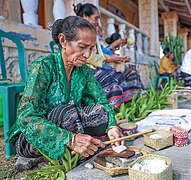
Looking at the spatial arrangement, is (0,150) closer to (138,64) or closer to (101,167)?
(101,167)

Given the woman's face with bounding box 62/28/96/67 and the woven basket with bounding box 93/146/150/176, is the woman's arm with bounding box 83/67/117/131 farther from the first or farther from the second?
the woven basket with bounding box 93/146/150/176

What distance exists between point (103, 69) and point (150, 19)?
447cm

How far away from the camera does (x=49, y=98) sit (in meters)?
1.34

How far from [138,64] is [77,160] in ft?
14.7

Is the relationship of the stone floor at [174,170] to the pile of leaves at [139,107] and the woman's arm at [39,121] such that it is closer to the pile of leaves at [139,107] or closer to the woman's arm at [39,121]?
the woman's arm at [39,121]

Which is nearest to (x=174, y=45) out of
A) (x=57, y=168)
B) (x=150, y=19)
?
Result: (x=150, y=19)

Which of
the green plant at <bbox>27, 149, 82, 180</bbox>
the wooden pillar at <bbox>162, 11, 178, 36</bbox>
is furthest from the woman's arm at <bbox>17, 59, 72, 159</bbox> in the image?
the wooden pillar at <bbox>162, 11, 178, 36</bbox>

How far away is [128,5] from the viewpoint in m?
8.75

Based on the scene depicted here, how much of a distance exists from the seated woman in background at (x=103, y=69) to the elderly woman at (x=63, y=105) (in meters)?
0.74

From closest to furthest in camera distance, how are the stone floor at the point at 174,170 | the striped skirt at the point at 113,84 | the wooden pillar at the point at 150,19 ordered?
1. the stone floor at the point at 174,170
2. the striped skirt at the point at 113,84
3. the wooden pillar at the point at 150,19

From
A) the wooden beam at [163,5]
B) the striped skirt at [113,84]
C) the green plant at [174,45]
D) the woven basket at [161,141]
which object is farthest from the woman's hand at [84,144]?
the wooden beam at [163,5]

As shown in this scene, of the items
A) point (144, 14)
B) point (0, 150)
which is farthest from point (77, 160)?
point (144, 14)

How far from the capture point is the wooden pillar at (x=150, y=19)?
633 centimetres

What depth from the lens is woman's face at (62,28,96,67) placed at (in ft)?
4.15
